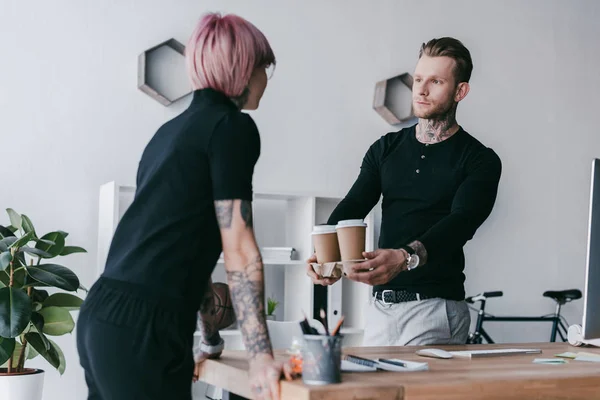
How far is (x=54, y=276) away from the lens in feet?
11.2

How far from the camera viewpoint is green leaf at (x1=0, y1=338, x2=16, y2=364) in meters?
3.34

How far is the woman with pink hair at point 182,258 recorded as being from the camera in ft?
5.08

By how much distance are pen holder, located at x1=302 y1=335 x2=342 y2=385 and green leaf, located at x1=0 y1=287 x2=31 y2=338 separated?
6.98 feet

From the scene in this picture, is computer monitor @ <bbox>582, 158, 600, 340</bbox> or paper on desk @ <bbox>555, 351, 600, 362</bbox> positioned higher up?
computer monitor @ <bbox>582, 158, 600, 340</bbox>

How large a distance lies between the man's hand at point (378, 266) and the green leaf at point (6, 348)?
188cm

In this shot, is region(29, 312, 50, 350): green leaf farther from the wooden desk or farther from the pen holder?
the pen holder

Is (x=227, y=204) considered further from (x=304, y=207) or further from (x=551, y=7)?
(x=551, y=7)

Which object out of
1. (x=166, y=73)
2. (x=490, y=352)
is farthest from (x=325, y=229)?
(x=166, y=73)

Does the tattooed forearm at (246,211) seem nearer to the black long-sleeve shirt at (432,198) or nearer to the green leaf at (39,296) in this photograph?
the black long-sleeve shirt at (432,198)

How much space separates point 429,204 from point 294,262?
5.95ft

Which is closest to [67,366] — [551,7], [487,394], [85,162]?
[85,162]

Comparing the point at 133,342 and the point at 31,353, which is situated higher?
the point at 133,342

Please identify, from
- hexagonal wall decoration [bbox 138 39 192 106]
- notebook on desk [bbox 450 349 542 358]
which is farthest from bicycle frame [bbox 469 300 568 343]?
notebook on desk [bbox 450 349 542 358]

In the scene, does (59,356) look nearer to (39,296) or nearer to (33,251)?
(39,296)
